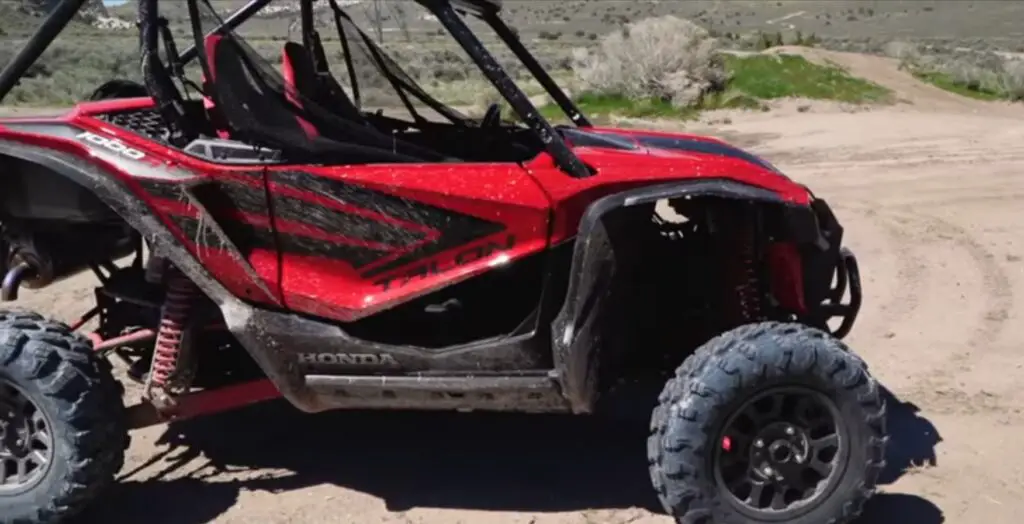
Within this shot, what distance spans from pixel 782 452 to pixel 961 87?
787 inches

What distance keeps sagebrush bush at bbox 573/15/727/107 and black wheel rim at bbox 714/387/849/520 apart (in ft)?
48.9

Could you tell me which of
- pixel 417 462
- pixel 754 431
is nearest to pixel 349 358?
pixel 417 462

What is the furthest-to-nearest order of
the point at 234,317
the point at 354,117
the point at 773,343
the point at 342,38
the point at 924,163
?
the point at 924,163 < the point at 342,38 < the point at 354,117 < the point at 234,317 < the point at 773,343

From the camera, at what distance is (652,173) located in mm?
3977

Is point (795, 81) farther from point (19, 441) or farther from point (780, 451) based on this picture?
point (19, 441)

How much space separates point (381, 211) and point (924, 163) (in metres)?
9.85

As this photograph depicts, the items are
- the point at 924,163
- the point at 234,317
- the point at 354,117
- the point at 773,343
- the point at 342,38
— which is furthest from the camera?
the point at 924,163

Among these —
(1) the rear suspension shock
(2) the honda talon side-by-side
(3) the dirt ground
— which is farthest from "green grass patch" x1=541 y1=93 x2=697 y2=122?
(2) the honda talon side-by-side

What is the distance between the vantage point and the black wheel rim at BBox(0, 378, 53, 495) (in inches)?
164

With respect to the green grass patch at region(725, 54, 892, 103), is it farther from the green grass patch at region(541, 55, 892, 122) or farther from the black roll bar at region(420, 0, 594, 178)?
the black roll bar at region(420, 0, 594, 178)

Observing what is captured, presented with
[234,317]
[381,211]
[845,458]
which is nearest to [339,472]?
[234,317]

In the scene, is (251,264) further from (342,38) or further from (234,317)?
(342,38)

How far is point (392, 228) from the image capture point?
402 centimetres

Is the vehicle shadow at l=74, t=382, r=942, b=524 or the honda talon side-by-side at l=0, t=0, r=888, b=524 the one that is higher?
the honda talon side-by-side at l=0, t=0, r=888, b=524
